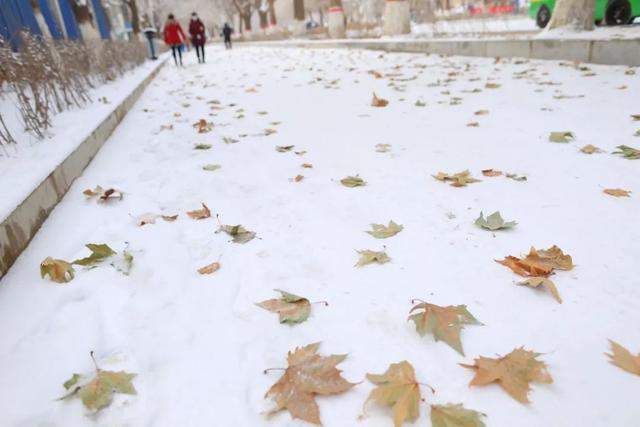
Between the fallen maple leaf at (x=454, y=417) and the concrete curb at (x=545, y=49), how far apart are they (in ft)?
20.6

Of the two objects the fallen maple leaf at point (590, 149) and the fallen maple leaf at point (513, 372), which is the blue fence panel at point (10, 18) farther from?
the fallen maple leaf at point (513, 372)

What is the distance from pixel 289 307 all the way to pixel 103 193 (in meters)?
1.69

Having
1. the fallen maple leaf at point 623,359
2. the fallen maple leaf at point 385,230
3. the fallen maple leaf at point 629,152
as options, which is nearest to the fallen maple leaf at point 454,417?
the fallen maple leaf at point 623,359

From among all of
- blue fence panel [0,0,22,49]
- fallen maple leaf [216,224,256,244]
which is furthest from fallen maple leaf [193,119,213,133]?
blue fence panel [0,0,22,49]

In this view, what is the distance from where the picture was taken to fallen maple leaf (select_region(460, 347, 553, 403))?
1.14 meters

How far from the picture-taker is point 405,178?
8.55ft

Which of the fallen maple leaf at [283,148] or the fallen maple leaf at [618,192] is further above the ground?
the fallen maple leaf at [283,148]

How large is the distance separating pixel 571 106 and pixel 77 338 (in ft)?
13.9

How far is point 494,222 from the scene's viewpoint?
6.43 ft

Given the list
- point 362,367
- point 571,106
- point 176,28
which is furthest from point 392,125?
point 176,28

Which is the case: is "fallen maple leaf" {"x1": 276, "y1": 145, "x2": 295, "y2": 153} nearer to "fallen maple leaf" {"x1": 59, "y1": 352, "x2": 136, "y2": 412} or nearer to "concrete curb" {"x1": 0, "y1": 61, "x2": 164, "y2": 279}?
"concrete curb" {"x1": 0, "y1": 61, "x2": 164, "y2": 279}

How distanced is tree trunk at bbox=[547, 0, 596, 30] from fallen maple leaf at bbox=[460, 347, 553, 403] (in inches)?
317

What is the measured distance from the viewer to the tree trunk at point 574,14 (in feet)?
23.6

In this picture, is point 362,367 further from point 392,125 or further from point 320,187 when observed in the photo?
point 392,125
